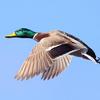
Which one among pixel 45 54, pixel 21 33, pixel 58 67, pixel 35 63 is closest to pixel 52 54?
pixel 45 54

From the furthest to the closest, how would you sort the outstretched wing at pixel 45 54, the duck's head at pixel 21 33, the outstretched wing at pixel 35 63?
the duck's head at pixel 21 33, the outstretched wing at pixel 45 54, the outstretched wing at pixel 35 63

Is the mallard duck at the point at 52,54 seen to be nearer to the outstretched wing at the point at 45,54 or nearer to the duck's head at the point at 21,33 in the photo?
the outstretched wing at the point at 45,54

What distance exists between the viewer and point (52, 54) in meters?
19.8

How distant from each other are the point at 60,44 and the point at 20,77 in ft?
7.10

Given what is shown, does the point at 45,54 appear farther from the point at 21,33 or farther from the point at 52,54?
the point at 21,33

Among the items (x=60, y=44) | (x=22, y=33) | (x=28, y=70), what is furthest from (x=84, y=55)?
(x=22, y=33)

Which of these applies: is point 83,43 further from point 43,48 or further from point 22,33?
point 22,33

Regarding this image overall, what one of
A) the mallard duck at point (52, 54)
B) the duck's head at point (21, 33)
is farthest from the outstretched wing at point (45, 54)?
the duck's head at point (21, 33)

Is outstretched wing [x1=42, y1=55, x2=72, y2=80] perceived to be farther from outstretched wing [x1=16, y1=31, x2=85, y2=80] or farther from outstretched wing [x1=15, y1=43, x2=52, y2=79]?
outstretched wing [x1=15, y1=43, x2=52, y2=79]

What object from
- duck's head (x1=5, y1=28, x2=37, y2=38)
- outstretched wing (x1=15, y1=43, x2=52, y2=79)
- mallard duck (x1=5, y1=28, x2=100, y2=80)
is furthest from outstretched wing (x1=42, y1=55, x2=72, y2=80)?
duck's head (x1=5, y1=28, x2=37, y2=38)

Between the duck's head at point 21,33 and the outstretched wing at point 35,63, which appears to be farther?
the duck's head at point 21,33

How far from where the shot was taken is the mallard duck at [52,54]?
19.2 metres

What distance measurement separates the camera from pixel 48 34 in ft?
71.1

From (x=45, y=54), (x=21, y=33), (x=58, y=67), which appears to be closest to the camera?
(x=45, y=54)
